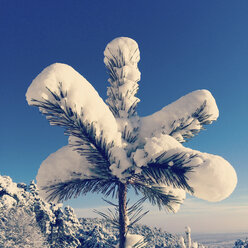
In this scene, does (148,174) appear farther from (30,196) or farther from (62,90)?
(30,196)

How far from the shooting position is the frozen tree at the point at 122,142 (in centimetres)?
244

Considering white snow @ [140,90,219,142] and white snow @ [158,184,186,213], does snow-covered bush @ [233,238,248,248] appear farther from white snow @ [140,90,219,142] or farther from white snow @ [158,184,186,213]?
white snow @ [140,90,219,142]

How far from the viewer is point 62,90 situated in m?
2.39

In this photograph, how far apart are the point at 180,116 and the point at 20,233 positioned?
18015mm

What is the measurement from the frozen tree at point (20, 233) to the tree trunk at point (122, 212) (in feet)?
55.3

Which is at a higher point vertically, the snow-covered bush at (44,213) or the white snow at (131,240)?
the snow-covered bush at (44,213)

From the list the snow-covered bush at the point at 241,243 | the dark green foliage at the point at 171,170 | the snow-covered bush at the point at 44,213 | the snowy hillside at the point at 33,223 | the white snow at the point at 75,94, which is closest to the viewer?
the white snow at the point at 75,94

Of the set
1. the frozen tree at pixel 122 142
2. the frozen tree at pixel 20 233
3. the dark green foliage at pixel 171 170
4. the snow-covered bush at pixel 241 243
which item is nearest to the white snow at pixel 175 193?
the frozen tree at pixel 122 142

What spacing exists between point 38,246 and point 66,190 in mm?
16800

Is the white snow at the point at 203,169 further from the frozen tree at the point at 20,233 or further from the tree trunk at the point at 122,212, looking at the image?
the frozen tree at the point at 20,233

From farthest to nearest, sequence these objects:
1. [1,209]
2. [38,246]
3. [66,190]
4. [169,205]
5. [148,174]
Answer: [1,209] < [38,246] < [169,205] < [66,190] < [148,174]

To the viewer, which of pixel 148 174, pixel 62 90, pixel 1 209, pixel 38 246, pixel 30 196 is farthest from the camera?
pixel 30 196

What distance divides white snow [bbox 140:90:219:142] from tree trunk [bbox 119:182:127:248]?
64 centimetres

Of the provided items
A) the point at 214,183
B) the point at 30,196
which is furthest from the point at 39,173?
the point at 30,196
